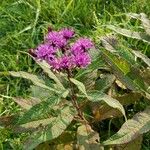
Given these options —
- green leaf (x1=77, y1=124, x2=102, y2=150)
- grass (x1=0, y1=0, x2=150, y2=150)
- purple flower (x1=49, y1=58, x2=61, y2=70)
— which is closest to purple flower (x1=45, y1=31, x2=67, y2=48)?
purple flower (x1=49, y1=58, x2=61, y2=70)

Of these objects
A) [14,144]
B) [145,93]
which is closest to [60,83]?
[145,93]

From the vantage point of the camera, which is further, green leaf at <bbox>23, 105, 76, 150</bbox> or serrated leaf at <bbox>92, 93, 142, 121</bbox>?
serrated leaf at <bbox>92, 93, 142, 121</bbox>

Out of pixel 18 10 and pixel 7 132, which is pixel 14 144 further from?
pixel 18 10

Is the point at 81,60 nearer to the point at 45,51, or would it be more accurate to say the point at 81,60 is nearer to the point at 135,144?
the point at 45,51

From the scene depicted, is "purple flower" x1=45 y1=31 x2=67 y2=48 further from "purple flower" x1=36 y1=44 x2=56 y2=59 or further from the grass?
the grass

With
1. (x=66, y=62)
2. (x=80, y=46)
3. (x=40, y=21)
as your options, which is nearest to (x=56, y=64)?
A: (x=66, y=62)

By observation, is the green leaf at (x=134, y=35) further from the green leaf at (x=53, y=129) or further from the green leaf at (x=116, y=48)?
the green leaf at (x=53, y=129)

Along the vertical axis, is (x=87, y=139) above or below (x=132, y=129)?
below
